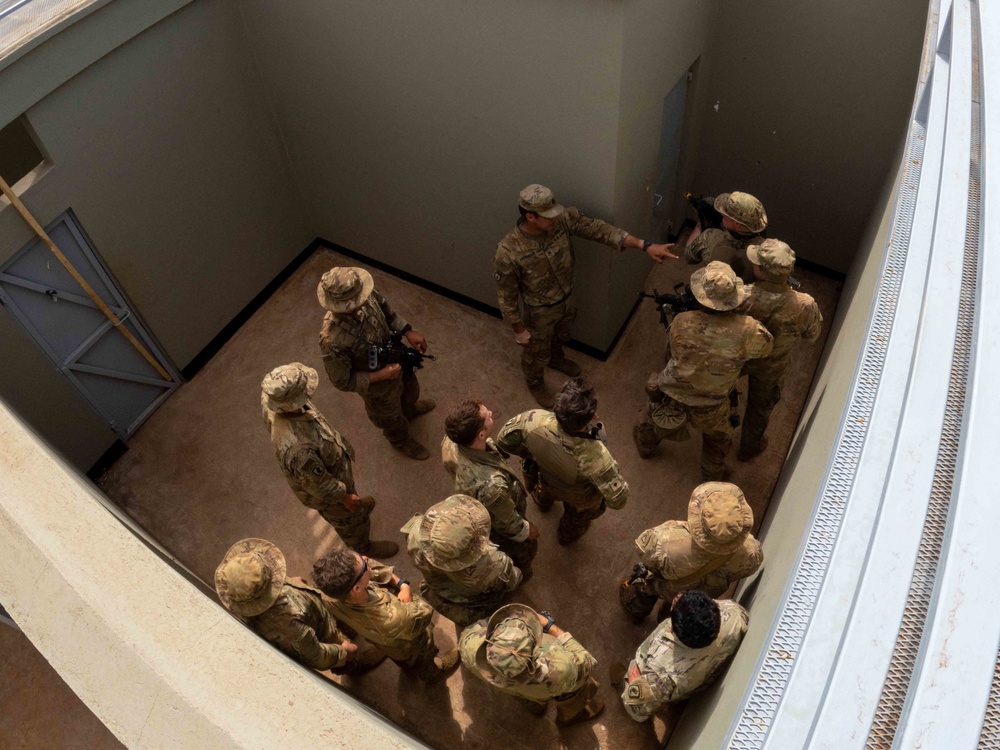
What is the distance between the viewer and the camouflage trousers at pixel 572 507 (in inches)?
170

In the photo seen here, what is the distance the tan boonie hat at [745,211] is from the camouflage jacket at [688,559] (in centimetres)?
223

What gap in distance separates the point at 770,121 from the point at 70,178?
5644 millimetres

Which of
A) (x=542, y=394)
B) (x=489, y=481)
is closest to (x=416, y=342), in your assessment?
(x=542, y=394)

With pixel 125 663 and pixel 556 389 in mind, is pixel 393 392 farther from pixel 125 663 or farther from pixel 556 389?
pixel 125 663

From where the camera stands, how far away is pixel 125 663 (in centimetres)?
243

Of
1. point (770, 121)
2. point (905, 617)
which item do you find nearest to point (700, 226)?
point (770, 121)

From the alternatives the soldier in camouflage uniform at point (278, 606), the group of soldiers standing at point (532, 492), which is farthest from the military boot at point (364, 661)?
the soldier in camouflage uniform at point (278, 606)

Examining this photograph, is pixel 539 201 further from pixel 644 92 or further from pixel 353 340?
pixel 353 340

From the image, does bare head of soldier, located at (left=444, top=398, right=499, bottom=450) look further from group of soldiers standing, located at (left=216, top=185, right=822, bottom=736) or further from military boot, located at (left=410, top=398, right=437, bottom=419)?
military boot, located at (left=410, top=398, right=437, bottom=419)

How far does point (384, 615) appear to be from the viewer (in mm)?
3588

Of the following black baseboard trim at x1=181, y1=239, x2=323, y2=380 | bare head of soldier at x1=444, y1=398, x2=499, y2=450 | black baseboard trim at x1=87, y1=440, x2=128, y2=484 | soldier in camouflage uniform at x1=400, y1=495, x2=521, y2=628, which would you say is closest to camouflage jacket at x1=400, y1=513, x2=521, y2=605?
soldier in camouflage uniform at x1=400, y1=495, x2=521, y2=628

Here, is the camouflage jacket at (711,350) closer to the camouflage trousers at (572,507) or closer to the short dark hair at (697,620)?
the camouflage trousers at (572,507)

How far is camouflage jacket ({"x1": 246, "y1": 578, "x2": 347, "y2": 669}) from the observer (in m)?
3.40

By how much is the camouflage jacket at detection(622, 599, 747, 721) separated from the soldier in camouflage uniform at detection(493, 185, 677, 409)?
264 cm
